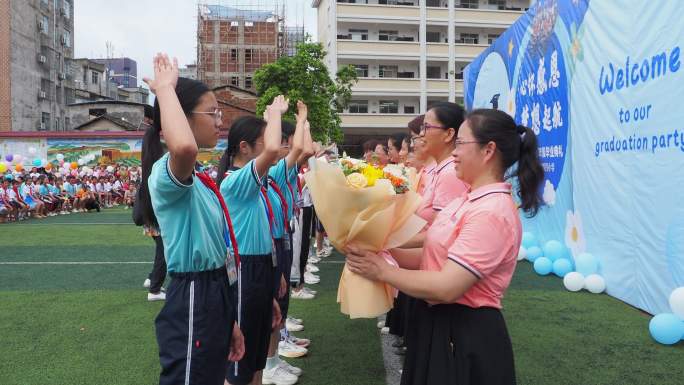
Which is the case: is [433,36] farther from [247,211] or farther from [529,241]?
[247,211]

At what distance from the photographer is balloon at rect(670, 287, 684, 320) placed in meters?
4.34

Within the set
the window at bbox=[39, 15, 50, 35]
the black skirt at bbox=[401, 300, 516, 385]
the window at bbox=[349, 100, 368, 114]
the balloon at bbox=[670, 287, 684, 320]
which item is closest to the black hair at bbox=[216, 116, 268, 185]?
the black skirt at bbox=[401, 300, 516, 385]

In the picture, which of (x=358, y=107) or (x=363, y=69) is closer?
(x=363, y=69)

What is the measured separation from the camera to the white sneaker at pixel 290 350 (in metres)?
4.18

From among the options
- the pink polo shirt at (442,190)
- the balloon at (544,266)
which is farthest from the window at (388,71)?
the pink polo shirt at (442,190)

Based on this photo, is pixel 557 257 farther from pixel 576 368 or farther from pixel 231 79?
pixel 231 79

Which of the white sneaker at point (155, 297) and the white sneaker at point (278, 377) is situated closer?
the white sneaker at point (278, 377)

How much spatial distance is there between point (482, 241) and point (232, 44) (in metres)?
38.9

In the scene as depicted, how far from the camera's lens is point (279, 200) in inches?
151

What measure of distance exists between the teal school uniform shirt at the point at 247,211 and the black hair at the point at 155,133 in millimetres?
484

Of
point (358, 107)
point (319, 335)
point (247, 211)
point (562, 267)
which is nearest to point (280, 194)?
point (247, 211)

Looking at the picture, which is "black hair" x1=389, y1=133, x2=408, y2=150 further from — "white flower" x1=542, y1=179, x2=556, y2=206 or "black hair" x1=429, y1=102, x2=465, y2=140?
"black hair" x1=429, y1=102, x2=465, y2=140

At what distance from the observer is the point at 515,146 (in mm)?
2047

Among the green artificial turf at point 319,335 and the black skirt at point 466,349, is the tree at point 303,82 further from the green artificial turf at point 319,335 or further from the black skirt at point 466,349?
the black skirt at point 466,349
